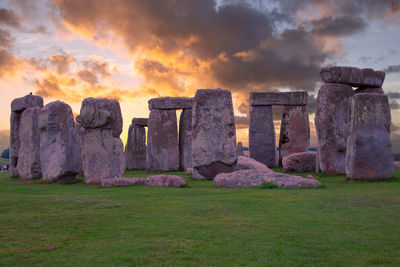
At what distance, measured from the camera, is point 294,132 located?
834 inches

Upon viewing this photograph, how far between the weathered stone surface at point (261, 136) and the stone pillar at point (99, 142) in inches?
403

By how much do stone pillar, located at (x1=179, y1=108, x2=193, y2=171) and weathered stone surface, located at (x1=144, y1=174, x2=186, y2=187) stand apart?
9.77m

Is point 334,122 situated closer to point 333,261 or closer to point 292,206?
point 292,206

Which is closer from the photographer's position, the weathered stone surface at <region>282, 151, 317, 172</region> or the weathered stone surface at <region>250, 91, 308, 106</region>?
the weathered stone surface at <region>282, 151, 317, 172</region>

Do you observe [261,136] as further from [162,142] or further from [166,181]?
[166,181]

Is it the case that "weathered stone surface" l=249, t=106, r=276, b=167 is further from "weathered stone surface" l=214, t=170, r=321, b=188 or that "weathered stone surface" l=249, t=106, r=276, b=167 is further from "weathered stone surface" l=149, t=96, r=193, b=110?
"weathered stone surface" l=214, t=170, r=321, b=188

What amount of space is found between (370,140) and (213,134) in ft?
15.4

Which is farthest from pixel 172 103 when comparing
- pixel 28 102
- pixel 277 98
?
pixel 28 102

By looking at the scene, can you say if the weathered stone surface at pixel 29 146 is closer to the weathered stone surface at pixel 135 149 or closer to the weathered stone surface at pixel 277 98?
the weathered stone surface at pixel 135 149

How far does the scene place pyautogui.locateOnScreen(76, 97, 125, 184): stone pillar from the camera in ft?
38.4

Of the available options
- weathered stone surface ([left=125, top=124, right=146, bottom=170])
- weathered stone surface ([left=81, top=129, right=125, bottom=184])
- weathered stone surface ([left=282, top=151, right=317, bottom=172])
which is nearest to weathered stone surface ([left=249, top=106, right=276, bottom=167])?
weathered stone surface ([left=282, top=151, right=317, bottom=172])

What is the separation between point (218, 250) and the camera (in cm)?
416

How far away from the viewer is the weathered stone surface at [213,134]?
12.9 m

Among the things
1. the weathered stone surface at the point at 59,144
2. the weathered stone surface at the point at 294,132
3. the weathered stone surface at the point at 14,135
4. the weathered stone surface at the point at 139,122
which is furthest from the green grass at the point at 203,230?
the weathered stone surface at the point at 139,122
